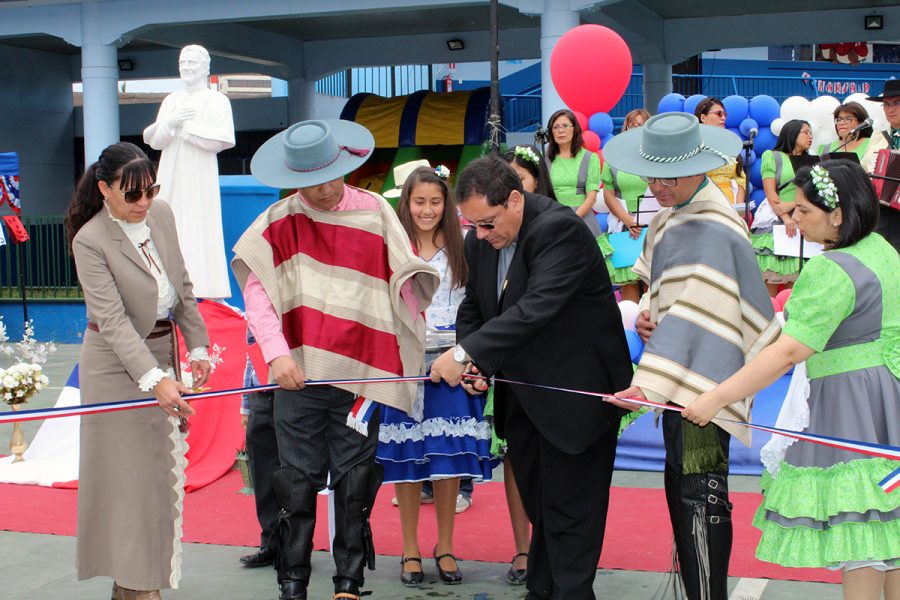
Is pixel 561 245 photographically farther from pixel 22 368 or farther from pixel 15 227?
pixel 15 227

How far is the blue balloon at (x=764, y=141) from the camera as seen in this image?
1110 centimetres

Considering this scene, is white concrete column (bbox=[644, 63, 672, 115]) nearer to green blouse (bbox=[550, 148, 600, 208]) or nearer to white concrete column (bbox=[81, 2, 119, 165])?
white concrete column (bbox=[81, 2, 119, 165])

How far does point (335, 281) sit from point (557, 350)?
2.97 ft

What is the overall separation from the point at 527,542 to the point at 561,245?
154 cm

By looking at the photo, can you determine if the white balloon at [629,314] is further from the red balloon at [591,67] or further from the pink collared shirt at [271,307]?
the red balloon at [591,67]

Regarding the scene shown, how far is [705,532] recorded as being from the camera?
3658 millimetres

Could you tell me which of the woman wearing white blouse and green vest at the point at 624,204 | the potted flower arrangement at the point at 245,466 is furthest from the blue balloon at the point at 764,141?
the potted flower arrangement at the point at 245,466

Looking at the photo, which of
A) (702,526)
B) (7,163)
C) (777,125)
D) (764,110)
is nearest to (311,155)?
(702,526)

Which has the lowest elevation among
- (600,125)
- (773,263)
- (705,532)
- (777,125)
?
(705,532)

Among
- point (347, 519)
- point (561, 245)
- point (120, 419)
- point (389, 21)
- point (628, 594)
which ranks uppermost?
point (389, 21)

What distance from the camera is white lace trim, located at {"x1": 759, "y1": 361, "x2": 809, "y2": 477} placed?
138 inches

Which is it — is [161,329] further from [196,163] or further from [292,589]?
[196,163]

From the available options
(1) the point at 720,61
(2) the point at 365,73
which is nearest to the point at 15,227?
(2) the point at 365,73

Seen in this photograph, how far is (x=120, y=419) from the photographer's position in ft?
13.2
